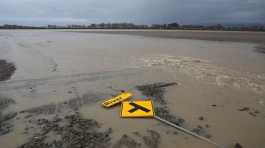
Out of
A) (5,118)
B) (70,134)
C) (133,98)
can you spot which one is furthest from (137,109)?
(5,118)

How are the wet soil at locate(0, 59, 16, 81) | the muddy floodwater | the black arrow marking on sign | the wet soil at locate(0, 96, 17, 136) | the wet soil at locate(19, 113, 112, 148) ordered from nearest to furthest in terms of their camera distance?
the wet soil at locate(19, 113, 112, 148)
the muddy floodwater
the wet soil at locate(0, 96, 17, 136)
the black arrow marking on sign
the wet soil at locate(0, 59, 16, 81)

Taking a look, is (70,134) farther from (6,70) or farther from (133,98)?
(6,70)

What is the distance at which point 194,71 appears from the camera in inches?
293

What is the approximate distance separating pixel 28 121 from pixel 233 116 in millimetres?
4082

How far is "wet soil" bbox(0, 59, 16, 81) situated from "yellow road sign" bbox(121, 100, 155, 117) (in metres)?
4.73

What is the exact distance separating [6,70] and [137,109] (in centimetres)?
617

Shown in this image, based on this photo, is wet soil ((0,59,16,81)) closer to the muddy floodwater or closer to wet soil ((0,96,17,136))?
the muddy floodwater

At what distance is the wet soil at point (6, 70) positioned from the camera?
6881 mm

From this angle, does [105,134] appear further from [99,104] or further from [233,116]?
[233,116]


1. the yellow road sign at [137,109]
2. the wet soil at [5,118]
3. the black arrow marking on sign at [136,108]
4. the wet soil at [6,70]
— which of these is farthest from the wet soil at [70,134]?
the wet soil at [6,70]

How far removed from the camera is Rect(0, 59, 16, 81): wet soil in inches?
271

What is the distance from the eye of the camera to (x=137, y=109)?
14.1ft

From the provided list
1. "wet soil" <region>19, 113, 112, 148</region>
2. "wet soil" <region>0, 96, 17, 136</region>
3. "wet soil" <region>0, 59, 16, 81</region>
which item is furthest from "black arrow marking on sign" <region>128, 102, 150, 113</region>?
"wet soil" <region>0, 59, 16, 81</region>

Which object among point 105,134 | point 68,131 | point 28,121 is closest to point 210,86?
point 105,134
